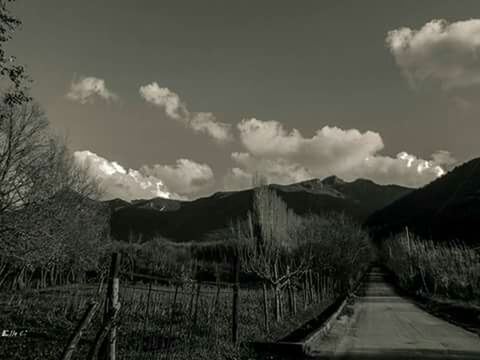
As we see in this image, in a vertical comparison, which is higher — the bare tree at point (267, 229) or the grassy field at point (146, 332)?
the bare tree at point (267, 229)

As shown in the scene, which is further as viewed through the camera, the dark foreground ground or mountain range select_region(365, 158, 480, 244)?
mountain range select_region(365, 158, 480, 244)

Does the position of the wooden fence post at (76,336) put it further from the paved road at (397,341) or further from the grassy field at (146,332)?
the paved road at (397,341)

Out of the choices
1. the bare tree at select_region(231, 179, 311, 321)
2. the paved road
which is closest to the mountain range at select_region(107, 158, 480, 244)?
the bare tree at select_region(231, 179, 311, 321)

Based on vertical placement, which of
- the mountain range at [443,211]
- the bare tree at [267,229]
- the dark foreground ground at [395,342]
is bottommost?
the dark foreground ground at [395,342]

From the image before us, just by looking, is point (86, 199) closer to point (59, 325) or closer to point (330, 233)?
point (59, 325)

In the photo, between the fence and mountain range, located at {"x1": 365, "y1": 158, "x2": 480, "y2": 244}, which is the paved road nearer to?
the fence

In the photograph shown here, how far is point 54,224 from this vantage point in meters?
20.9

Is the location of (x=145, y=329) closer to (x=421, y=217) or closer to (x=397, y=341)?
(x=397, y=341)

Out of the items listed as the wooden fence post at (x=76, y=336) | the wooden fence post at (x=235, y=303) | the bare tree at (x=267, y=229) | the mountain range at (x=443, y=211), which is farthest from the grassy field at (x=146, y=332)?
the mountain range at (x=443, y=211)

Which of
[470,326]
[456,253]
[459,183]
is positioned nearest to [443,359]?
[470,326]

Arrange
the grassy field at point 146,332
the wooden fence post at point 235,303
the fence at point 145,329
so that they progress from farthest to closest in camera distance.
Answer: the wooden fence post at point 235,303 < the grassy field at point 146,332 < the fence at point 145,329

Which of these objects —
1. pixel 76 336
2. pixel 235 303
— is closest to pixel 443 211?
pixel 235 303

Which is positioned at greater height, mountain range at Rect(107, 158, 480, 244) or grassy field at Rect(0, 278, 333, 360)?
mountain range at Rect(107, 158, 480, 244)

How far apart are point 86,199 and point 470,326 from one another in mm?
29137
